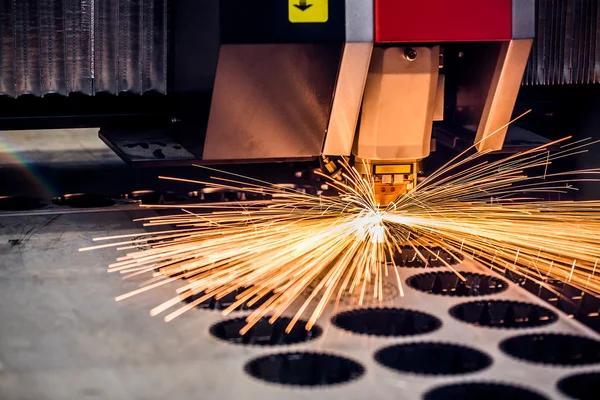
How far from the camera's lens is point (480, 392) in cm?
122

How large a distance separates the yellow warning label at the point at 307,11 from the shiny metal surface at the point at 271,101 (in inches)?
1.9

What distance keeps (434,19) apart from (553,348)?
61 centimetres

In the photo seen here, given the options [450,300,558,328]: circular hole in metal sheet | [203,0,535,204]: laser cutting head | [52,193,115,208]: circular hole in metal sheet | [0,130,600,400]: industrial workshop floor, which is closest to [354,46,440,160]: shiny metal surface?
[203,0,535,204]: laser cutting head

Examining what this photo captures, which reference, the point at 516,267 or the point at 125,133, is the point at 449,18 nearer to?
the point at 516,267

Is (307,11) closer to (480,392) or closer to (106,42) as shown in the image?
(106,42)

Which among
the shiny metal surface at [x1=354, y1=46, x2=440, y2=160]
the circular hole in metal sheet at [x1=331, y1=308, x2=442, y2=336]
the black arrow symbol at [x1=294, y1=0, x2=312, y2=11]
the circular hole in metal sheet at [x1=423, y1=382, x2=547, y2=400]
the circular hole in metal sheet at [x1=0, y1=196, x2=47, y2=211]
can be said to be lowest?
the circular hole in metal sheet at [x1=423, y1=382, x2=547, y2=400]

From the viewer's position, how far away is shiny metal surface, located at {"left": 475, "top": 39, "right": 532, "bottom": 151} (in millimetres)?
1747

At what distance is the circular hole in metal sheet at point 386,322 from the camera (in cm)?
144

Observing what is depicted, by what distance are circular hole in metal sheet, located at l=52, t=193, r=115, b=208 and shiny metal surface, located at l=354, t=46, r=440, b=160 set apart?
0.75 metres

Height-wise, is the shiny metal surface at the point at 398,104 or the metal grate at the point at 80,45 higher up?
the metal grate at the point at 80,45

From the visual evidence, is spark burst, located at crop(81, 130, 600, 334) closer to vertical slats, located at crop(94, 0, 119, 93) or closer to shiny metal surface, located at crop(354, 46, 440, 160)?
shiny metal surface, located at crop(354, 46, 440, 160)

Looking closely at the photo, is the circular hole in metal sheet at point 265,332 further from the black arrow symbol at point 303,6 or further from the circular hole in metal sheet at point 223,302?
the black arrow symbol at point 303,6

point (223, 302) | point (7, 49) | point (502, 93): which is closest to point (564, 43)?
point (502, 93)

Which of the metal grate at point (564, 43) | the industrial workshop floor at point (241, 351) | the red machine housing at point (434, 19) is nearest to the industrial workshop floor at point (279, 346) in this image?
the industrial workshop floor at point (241, 351)
